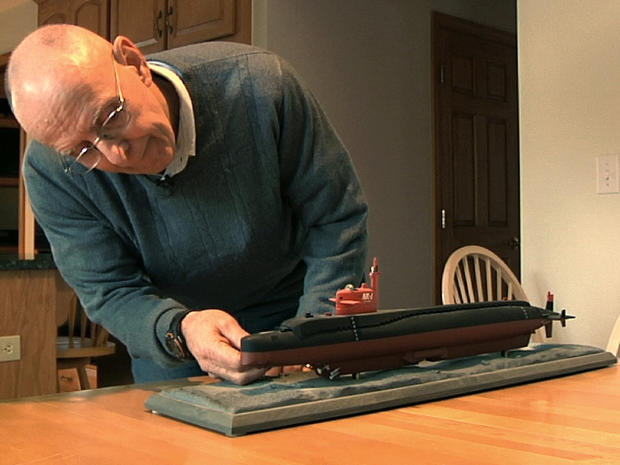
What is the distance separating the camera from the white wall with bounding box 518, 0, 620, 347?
2.32 metres

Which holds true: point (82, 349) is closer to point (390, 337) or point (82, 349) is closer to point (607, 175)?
point (607, 175)

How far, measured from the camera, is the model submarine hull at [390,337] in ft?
3.17

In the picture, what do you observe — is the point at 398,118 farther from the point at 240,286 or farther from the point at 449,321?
the point at 449,321

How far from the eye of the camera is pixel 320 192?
4.65ft

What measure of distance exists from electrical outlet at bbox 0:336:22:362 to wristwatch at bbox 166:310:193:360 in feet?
4.07

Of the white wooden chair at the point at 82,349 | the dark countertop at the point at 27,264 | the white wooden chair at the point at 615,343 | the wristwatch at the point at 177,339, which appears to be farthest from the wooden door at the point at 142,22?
the wristwatch at the point at 177,339

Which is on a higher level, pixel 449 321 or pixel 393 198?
pixel 393 198

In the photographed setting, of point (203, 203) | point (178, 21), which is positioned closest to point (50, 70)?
point (203, 203)

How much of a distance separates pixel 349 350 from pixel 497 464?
306 mm

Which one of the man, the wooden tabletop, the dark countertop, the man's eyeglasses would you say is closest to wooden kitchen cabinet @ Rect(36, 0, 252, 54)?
the dark countertop

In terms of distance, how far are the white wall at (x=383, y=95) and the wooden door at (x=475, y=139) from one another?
0.41 ft

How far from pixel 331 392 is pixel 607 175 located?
5.37 ft

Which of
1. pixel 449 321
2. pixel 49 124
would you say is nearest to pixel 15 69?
pixel 49 124

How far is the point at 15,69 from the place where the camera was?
1139 millimetres
